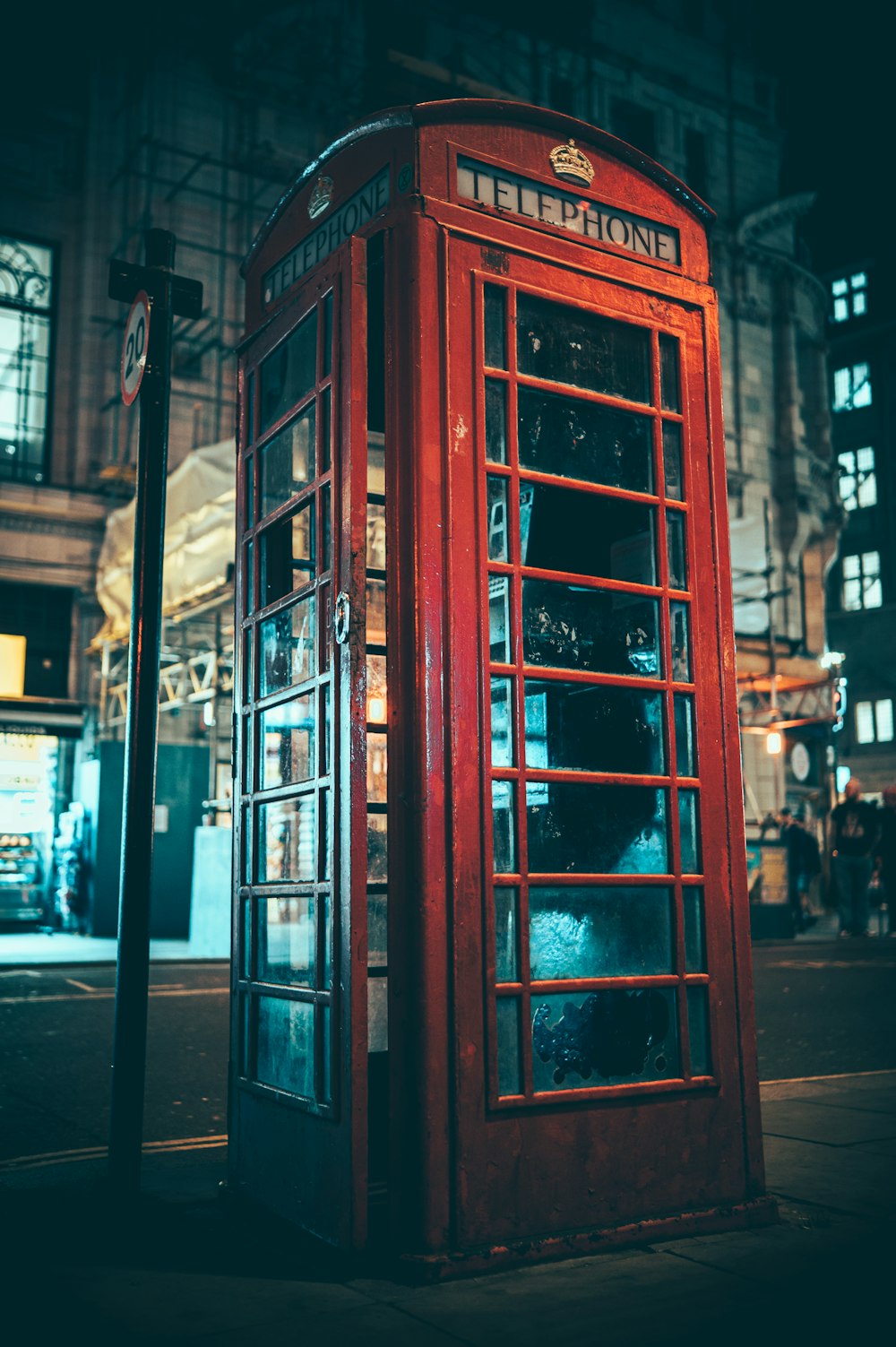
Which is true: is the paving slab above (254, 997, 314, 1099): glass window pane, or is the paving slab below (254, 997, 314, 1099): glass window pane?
below

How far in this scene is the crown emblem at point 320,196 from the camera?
4266 mm

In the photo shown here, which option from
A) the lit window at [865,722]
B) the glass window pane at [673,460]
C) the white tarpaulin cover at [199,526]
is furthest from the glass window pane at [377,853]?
the lit window at [865,722]

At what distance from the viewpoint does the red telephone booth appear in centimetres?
348

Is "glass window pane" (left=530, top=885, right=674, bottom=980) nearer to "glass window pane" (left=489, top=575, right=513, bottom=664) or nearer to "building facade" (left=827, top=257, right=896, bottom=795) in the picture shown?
"glass window pane" (left=489, top=575, right=513, bottom=664)

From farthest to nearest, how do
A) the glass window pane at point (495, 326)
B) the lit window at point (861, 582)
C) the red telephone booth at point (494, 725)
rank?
the lit window at point (861, 582), the glass window pane at point (495, 326), the red telephone booth at point (494, 725)

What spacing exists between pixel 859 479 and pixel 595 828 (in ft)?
140

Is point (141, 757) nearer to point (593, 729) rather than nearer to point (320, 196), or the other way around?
point (593, 729)

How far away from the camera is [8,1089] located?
6.51 meters

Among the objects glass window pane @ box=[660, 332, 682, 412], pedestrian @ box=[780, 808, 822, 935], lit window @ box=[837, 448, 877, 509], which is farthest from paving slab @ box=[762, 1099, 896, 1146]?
lit window @ box=[837, 448, 877, 509]

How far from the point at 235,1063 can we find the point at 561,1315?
1.63 metres

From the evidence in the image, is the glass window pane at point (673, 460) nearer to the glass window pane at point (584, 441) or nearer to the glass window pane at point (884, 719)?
the glass window pane at point (584, 441)

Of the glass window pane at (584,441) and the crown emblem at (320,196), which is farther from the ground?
the crown emblem at (320,196)

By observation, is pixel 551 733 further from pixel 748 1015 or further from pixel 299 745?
pixel 748 1015

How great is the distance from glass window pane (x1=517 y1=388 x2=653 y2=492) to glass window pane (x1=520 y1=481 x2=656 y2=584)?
0.26 ft
